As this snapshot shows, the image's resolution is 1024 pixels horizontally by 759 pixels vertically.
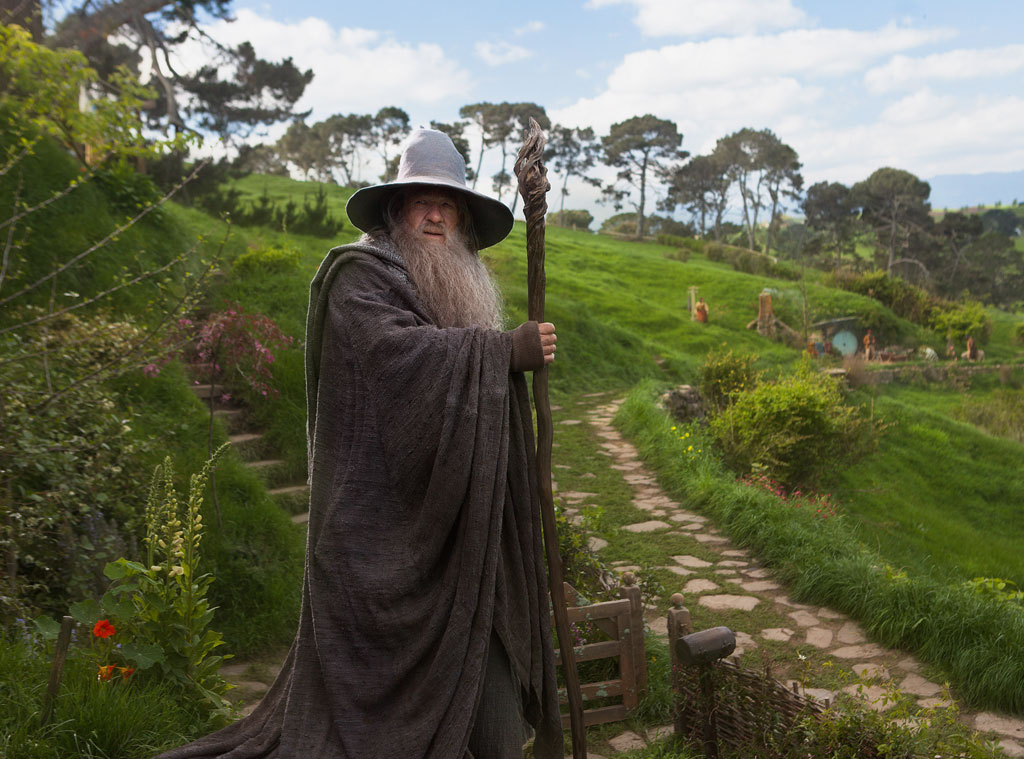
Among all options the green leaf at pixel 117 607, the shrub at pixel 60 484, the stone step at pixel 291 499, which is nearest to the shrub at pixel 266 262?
the stone step at pixel 291 499

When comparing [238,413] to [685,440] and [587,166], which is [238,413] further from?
[587,166]

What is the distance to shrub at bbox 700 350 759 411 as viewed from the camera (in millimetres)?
11234

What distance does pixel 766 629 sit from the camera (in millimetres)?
5199

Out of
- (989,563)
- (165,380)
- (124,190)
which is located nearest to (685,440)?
(989,563)

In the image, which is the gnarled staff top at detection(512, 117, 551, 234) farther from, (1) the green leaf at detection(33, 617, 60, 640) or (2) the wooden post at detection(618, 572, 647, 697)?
(1) the green leaf at detection(33, 617, 60, 640)

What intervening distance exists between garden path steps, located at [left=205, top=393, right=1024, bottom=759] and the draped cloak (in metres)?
1.60

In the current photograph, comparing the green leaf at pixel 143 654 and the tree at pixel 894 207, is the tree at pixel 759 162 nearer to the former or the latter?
the tree at pixel 894 207

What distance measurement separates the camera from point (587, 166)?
54812mm

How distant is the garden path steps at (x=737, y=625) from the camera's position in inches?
157

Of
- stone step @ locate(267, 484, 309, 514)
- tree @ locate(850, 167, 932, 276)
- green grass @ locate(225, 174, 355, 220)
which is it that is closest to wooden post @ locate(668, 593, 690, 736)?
stone step @ locate(267, 484, 309, 514)

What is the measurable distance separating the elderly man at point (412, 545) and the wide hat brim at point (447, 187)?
12.1 inches

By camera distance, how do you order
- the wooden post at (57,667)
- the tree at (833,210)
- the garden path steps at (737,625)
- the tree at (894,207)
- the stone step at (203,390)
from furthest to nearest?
the tree at (833,210) → the tree at (894,207) → the stone step at (203,390) → the garden path steps at (737,625) → the wooden post at (57,667)

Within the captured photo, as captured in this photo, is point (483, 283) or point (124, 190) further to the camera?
point (124, 190)

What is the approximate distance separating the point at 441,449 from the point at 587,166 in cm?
5488
